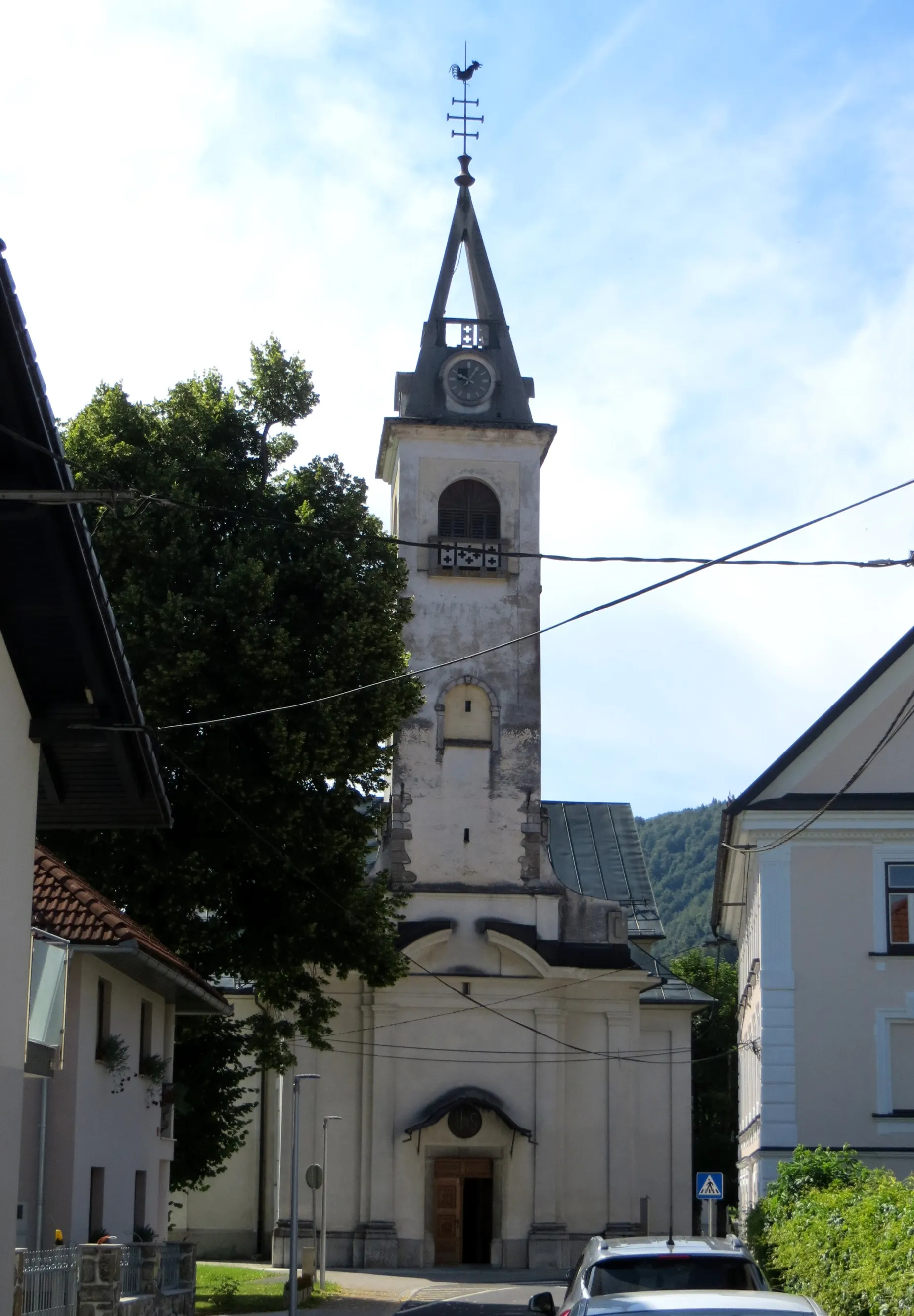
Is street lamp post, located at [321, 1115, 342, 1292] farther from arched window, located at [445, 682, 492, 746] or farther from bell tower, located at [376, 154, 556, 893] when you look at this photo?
arched window, located at [445, 682, 492, 746]

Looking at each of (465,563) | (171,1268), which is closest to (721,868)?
(465,563)

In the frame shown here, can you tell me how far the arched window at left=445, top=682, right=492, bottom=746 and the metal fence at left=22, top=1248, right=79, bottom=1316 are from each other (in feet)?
90.1

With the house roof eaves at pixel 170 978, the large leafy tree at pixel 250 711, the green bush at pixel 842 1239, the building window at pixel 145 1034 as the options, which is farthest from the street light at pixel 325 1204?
the green bush at pixel 842 1239

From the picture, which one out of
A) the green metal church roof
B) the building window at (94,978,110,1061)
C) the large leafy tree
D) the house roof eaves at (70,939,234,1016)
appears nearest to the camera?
the house roof eaves at (70,939,234,1016)

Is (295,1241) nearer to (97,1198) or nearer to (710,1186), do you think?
(97,1198)

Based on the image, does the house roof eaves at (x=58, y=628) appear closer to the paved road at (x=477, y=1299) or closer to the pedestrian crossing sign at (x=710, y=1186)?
the paved road at (x=477, y=1299)

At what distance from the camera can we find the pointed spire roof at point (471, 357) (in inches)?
1753

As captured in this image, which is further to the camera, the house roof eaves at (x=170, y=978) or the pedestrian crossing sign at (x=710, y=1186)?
the pedestrian crossing sign at (x=710, y=1186)

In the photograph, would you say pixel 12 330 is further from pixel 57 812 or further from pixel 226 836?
pixel 226 836

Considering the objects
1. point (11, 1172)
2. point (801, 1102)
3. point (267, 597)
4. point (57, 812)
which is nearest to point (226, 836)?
point (267, 597)

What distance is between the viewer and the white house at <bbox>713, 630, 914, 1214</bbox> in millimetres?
28781

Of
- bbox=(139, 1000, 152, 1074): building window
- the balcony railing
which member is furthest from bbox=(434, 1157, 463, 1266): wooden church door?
bbox=(139, 1000, 152, 1074): building window

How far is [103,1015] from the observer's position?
21.2m

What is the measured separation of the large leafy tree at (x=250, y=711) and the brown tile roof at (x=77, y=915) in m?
3.02
